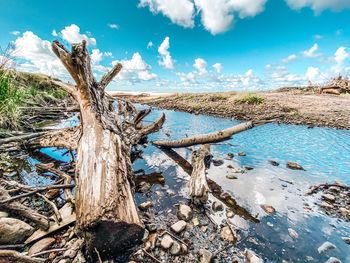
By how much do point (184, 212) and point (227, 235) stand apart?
87 cm

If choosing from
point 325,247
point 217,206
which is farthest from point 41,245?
point 325,247

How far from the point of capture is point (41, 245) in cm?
311

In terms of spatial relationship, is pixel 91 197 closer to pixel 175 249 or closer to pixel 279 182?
pixel 175 249

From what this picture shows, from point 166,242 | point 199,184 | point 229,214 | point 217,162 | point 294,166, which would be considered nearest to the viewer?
point 166,242

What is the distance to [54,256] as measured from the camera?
3014mm

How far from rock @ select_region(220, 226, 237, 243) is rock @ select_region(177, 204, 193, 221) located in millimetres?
639

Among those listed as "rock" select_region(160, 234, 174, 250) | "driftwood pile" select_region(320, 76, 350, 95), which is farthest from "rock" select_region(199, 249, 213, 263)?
"driftwood pile" select_region(320, 76, 350, 95)

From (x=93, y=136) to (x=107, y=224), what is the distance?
85.7 inches

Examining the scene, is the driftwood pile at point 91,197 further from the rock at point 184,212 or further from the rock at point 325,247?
the rock at point 325,247

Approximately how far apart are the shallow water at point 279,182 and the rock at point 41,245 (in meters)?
1.84

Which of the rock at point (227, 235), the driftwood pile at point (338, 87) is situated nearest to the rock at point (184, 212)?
the rock at point (227, 235)

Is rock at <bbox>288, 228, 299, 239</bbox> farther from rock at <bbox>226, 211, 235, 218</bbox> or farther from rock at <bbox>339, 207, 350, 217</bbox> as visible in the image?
rock at <bbox>339, 207, 350, 217</bbox>

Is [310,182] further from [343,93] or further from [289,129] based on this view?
[343,93]

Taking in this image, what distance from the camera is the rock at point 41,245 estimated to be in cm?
301
